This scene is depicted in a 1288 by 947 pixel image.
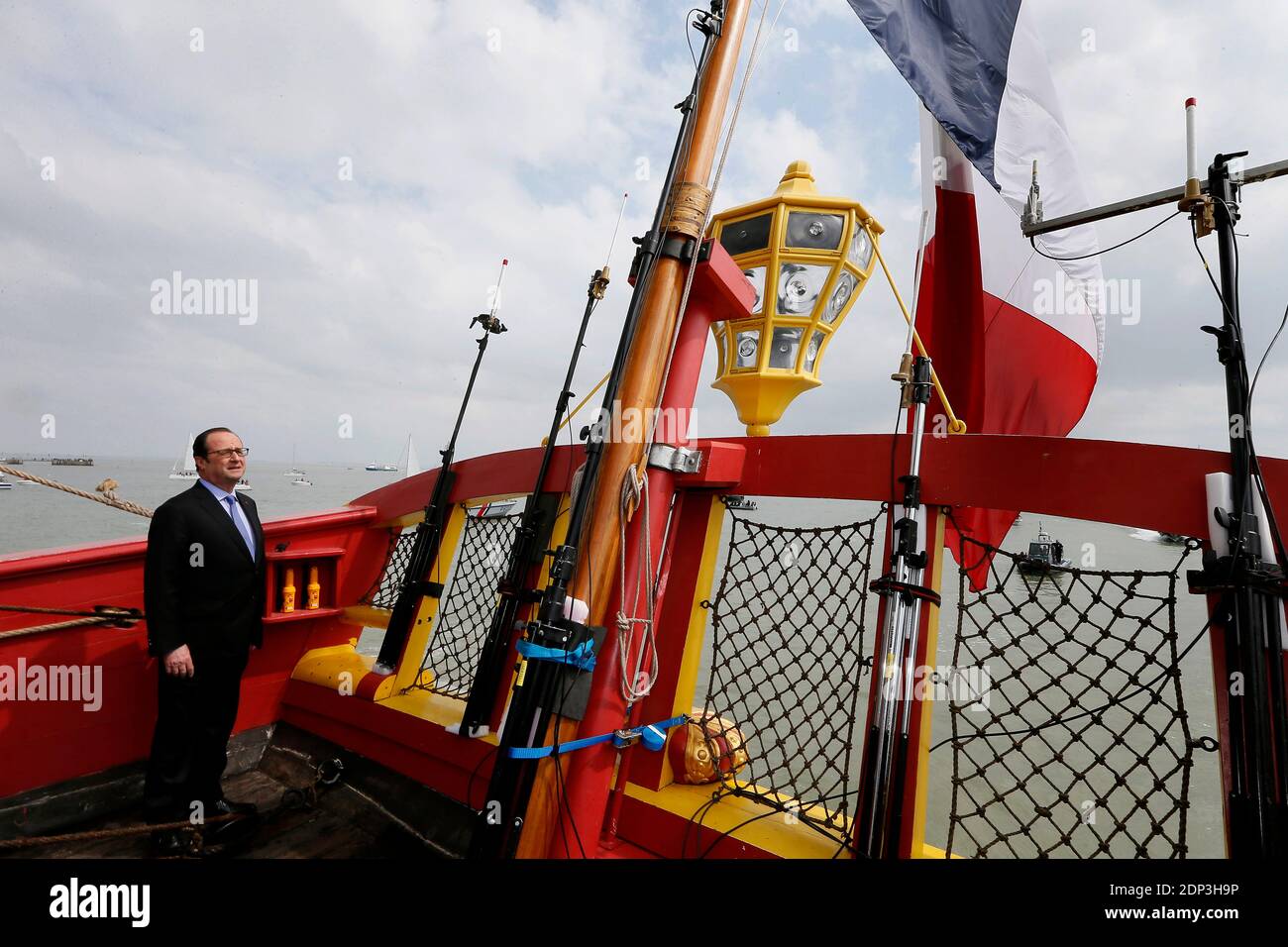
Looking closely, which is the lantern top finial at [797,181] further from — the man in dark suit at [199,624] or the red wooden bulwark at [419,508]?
the man in dark suit at [199,624]

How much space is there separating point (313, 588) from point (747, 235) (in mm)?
3984

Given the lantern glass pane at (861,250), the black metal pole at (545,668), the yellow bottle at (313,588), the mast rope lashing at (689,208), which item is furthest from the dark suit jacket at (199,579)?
the lantern glass pane at (861,250)

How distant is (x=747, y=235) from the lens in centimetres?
496

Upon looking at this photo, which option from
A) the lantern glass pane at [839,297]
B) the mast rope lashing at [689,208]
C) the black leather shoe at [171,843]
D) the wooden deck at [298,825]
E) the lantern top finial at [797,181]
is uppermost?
the lantern top finial at [797,181]

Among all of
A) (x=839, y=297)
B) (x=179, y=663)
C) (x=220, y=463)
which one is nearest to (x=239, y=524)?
(x=220, y=463)

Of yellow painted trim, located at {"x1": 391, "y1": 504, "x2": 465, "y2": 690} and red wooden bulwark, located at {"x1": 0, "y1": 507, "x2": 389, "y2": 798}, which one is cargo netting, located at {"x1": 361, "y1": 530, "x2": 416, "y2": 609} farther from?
red wooden bulwark, located at {"x1": 0, "y1": 507, "x2": 389, "y2": 798}

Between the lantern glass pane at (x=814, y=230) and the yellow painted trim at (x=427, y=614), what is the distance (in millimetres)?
3152

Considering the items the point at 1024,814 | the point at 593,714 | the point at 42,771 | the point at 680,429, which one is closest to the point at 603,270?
the point at 680,429

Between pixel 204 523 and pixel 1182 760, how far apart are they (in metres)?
3.70

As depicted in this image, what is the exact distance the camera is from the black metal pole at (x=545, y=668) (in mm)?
1962

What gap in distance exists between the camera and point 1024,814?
27.2 feet

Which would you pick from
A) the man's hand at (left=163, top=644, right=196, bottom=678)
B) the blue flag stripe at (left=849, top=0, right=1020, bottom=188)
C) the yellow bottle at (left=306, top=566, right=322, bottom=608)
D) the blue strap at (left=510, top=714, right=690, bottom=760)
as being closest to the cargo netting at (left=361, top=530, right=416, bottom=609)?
the yellow bottle at (left=306, top=566, right=322, bottom=608)

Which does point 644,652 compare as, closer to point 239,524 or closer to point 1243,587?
point 1243,587
